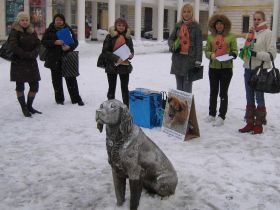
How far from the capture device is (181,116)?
613 centimetres

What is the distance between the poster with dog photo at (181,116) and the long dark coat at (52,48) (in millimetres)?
2586

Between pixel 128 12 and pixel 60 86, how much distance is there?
134ft

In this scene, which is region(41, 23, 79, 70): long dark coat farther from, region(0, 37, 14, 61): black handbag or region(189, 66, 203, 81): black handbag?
region(189, 66, 203, 81): black handbag

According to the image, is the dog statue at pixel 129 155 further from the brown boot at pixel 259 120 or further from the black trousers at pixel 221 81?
the black trousers at pixel 221 81

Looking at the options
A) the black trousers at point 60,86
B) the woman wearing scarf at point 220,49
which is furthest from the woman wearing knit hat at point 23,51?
the woman wearing scarf at point 220,49

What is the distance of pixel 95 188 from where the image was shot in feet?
14.3

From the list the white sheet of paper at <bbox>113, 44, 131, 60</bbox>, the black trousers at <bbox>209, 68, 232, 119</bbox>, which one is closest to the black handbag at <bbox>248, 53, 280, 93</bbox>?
the black trousers at <bbox>209, 68, 232, 119</bbox>

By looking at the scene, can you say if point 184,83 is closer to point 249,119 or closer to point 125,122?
point 249,119

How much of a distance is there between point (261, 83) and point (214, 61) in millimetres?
865

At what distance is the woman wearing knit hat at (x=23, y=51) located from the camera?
6965 millimetres

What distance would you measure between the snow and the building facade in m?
20.4

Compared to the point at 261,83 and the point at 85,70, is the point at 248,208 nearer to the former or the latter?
the point at 261,83

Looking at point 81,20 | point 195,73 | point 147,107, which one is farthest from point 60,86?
point 81,20

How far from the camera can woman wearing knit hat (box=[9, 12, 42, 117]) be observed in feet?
22.9
